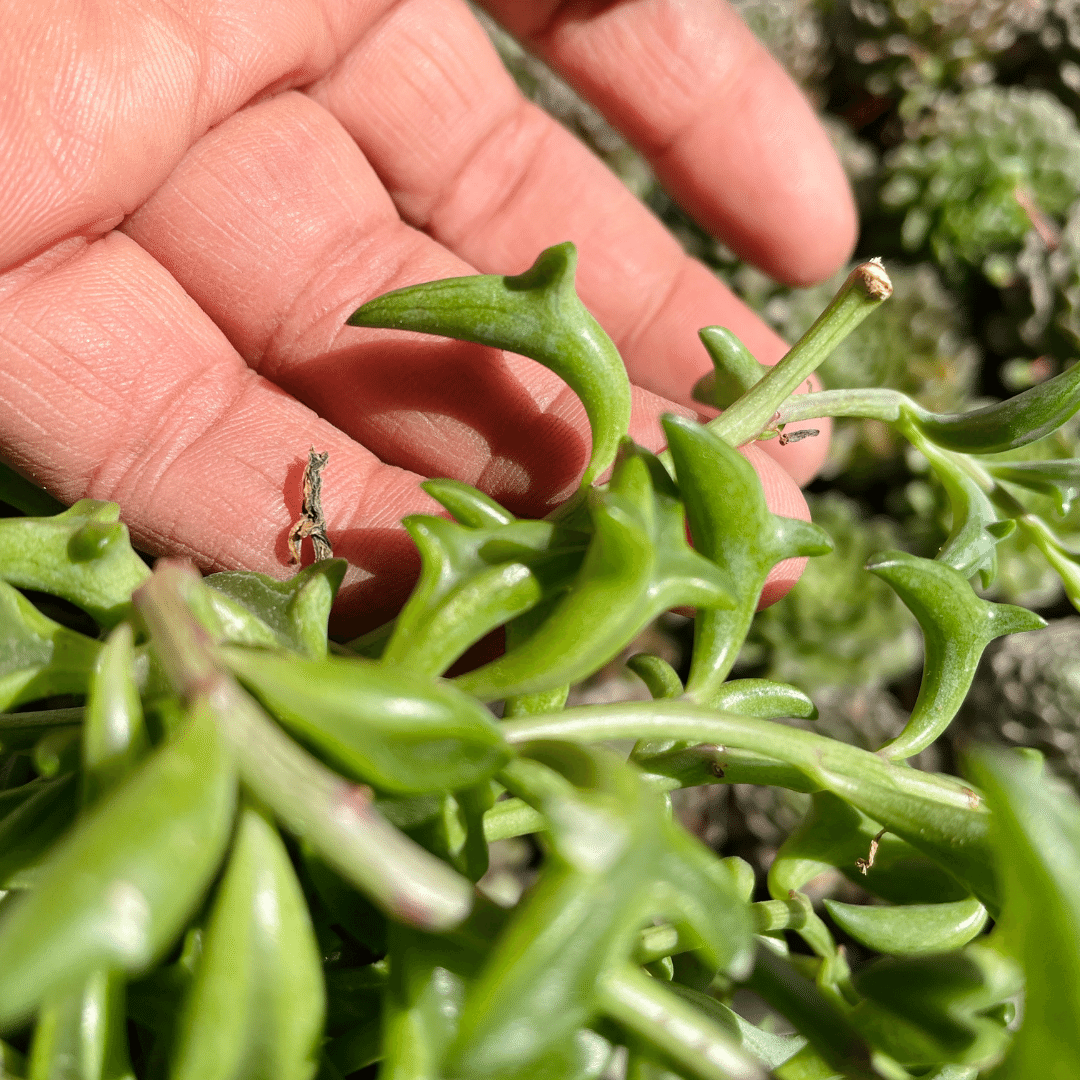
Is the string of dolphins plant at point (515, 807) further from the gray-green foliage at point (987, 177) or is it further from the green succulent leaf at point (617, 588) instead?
the gray-green foliage at point (987, 177)

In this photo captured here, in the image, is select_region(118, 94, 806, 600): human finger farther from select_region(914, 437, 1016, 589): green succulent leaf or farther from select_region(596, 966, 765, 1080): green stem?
select_region(596, 966, 765, 1080): green stem

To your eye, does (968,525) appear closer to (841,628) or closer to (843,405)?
(843,405)

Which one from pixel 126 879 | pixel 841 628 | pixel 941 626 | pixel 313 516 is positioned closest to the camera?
pixel 126 879

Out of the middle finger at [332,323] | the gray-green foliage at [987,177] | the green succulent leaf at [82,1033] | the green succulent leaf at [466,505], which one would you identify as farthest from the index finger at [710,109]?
the green succulent leaf at [82,1033]

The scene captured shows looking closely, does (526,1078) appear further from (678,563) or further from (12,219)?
(12,219)

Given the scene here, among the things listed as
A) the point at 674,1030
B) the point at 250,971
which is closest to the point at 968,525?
the point at 674,1030

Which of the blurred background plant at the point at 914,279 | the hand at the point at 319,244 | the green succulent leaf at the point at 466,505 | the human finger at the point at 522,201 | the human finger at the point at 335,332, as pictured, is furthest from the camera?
the blurred background plant at the point at 914,279

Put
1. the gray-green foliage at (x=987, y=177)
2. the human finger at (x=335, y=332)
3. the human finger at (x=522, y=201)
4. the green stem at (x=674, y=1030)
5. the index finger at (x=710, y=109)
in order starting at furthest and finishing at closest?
the gray-green foliage at (x=987, y=177) < the index finger at (x=710, y=109) < the human finger at (x=522, y=201) < the human finger at (x=335, y=332) < the green stem at (x=674, y=1030)
